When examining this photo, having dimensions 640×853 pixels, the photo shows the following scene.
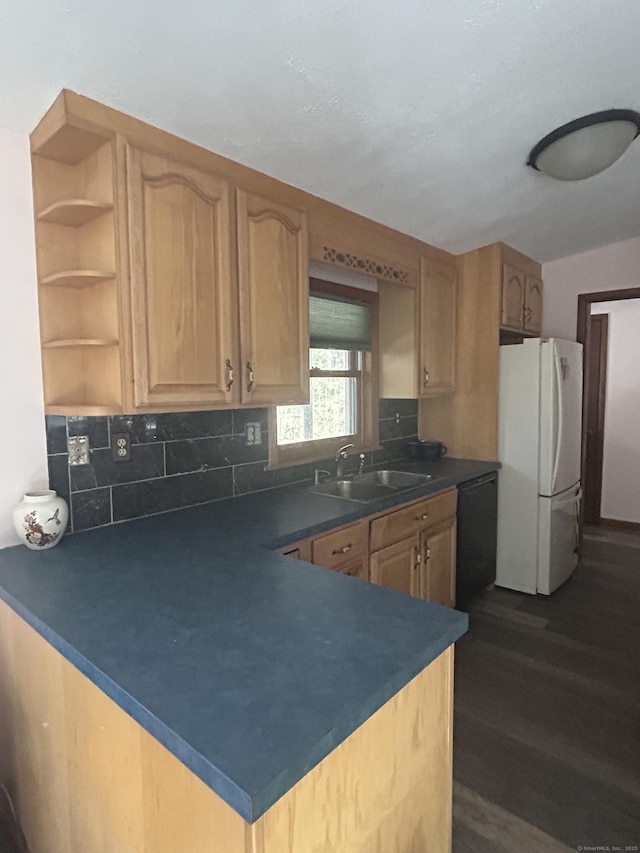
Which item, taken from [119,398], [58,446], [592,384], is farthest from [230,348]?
[592,384]

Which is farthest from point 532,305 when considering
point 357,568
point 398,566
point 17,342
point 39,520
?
point 39,520

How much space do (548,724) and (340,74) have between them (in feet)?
8.11

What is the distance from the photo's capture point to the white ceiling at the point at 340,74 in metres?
1.26

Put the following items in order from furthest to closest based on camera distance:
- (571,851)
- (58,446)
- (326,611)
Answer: (58,446)
(571,851)
(326,611)

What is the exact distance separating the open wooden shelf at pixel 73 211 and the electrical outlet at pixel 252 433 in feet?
3.55

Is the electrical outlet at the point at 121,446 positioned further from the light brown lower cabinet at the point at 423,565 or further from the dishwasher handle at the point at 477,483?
the dishwasher handle at the point at 477,483

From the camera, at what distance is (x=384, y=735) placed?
3.27 ft

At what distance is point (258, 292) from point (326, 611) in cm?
129

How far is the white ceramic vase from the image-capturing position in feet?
5.23

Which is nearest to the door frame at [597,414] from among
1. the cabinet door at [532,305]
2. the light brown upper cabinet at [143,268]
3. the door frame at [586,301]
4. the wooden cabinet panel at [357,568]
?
the door frame at [586,301]

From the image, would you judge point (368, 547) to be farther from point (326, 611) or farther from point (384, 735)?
point (384, 735)

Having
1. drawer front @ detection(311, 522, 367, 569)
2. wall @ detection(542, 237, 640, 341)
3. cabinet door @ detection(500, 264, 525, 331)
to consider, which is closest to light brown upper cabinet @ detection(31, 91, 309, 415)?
drawer front @ detection(311, 522, 367, 569)

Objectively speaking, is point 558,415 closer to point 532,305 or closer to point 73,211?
point 532,305

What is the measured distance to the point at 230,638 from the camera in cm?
108
